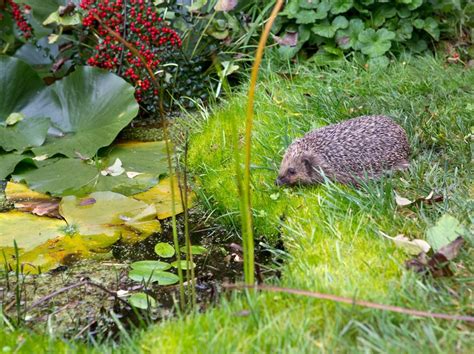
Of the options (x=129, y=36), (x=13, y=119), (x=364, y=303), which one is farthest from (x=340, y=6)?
(x=364, y=303)

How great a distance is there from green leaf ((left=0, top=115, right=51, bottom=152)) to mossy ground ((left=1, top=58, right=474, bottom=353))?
1112 millimetres

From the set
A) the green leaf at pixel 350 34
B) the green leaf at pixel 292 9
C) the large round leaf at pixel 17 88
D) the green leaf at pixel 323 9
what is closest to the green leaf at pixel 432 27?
the green leaf at pixel 350 34

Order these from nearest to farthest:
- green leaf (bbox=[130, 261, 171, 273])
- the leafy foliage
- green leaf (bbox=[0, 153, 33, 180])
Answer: green leaf (bbox=[130, 261, 171, 273]) → green leaf (bbox=[0, 153, 33, 180]) → the leafy foliage

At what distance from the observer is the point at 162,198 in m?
4.45

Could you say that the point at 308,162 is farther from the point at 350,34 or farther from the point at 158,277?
the point at 350,34

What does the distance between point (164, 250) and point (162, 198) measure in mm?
711

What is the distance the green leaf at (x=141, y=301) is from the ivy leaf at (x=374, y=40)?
11.3ft

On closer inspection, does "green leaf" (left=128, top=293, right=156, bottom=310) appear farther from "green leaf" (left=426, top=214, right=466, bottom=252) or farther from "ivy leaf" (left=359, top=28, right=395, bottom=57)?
"ivy leaf" (left=359, top=28, right=395, bottom=57)

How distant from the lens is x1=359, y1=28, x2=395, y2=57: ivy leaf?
5.90 meters

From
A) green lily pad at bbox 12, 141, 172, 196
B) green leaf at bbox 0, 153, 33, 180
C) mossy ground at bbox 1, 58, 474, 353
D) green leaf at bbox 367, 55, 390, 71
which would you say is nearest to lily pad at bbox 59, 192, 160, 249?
green lily pad at bbox 12, 141, 172, 196

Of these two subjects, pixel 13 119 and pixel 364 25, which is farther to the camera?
pixel 364 25

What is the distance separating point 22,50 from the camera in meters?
6.54

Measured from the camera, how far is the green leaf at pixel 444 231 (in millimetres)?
2980

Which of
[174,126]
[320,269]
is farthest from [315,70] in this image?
[320,269]
